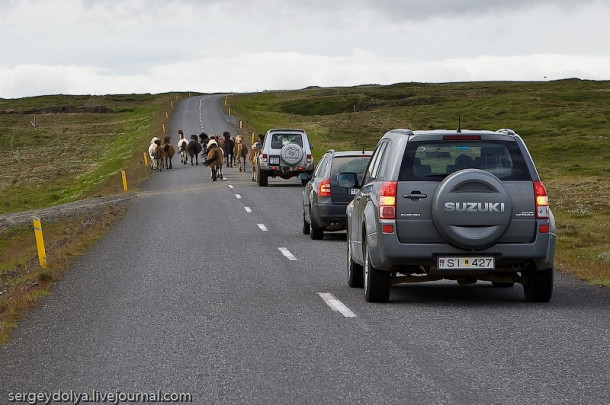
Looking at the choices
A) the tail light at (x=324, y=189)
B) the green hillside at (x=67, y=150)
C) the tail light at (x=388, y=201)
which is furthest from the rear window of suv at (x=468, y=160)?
the green hillside at (x=67, y=150)

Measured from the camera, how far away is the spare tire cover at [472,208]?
10.9 meters

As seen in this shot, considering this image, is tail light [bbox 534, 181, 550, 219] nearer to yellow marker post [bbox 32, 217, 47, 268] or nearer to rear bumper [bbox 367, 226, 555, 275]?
rear bumper [bbox 367, 226, 555, 275]

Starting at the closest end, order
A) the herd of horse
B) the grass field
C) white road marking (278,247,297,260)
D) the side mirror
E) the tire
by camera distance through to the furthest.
→ the side mirror, white road marking (278,247,297,260), the grass field, the tire, the herd of horse

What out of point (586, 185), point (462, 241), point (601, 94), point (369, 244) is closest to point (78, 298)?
point (369, 244)

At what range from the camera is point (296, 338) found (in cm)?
943

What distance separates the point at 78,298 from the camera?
42.8 ft

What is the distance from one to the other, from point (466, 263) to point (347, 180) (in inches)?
94.8

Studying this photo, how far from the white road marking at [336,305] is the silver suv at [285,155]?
80.2 feet

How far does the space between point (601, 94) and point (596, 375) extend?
133 meters

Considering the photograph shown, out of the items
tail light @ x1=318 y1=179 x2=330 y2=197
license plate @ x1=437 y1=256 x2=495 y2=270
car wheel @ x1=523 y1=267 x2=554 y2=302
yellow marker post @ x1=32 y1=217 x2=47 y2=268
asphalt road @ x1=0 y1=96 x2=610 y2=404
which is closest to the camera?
asphalt road @ x1=0 y1=96 x2=610 y2=404

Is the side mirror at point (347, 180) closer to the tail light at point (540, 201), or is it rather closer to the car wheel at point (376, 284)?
the car wheel at point (376, 284)

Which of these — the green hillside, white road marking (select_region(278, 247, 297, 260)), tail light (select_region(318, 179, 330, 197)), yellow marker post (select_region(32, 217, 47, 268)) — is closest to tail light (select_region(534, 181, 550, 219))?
white road marking (select_region(278, 247, 297, 260))

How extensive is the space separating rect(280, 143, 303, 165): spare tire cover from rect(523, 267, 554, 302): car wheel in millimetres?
25218

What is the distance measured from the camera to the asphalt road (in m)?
7.36
